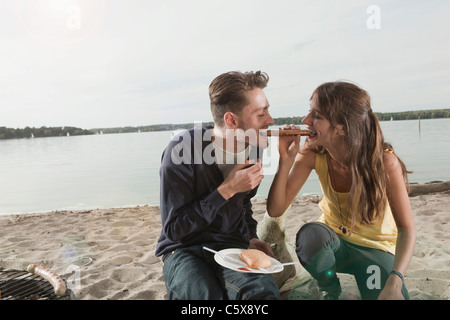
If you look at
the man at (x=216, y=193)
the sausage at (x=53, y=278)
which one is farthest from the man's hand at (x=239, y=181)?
the sausage at (x=53, y=278)

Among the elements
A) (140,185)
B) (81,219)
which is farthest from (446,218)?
(140,185)

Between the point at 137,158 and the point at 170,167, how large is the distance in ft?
35.5

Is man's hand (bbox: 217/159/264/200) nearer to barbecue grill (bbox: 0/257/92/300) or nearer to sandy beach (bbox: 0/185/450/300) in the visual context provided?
barbecue grill (bbox: 0/257/92/300)

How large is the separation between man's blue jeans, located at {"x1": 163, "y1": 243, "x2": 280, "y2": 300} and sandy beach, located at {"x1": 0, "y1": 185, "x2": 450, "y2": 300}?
32.4 inches

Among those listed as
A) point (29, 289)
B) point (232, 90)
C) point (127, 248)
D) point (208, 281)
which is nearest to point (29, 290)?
point (29, 289)

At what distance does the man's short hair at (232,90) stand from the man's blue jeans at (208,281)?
27.1 inches

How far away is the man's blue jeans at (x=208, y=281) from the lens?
65.0 inches

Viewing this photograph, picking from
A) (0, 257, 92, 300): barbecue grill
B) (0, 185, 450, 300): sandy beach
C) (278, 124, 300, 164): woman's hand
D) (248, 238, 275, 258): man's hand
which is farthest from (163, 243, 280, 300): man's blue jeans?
(0, 185, 450, 300): sandy beach

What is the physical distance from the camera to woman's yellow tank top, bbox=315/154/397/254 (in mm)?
2029

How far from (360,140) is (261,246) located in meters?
0.72

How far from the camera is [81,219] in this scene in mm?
5371

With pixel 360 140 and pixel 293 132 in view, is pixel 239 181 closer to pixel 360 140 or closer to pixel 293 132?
pixel 293 132
